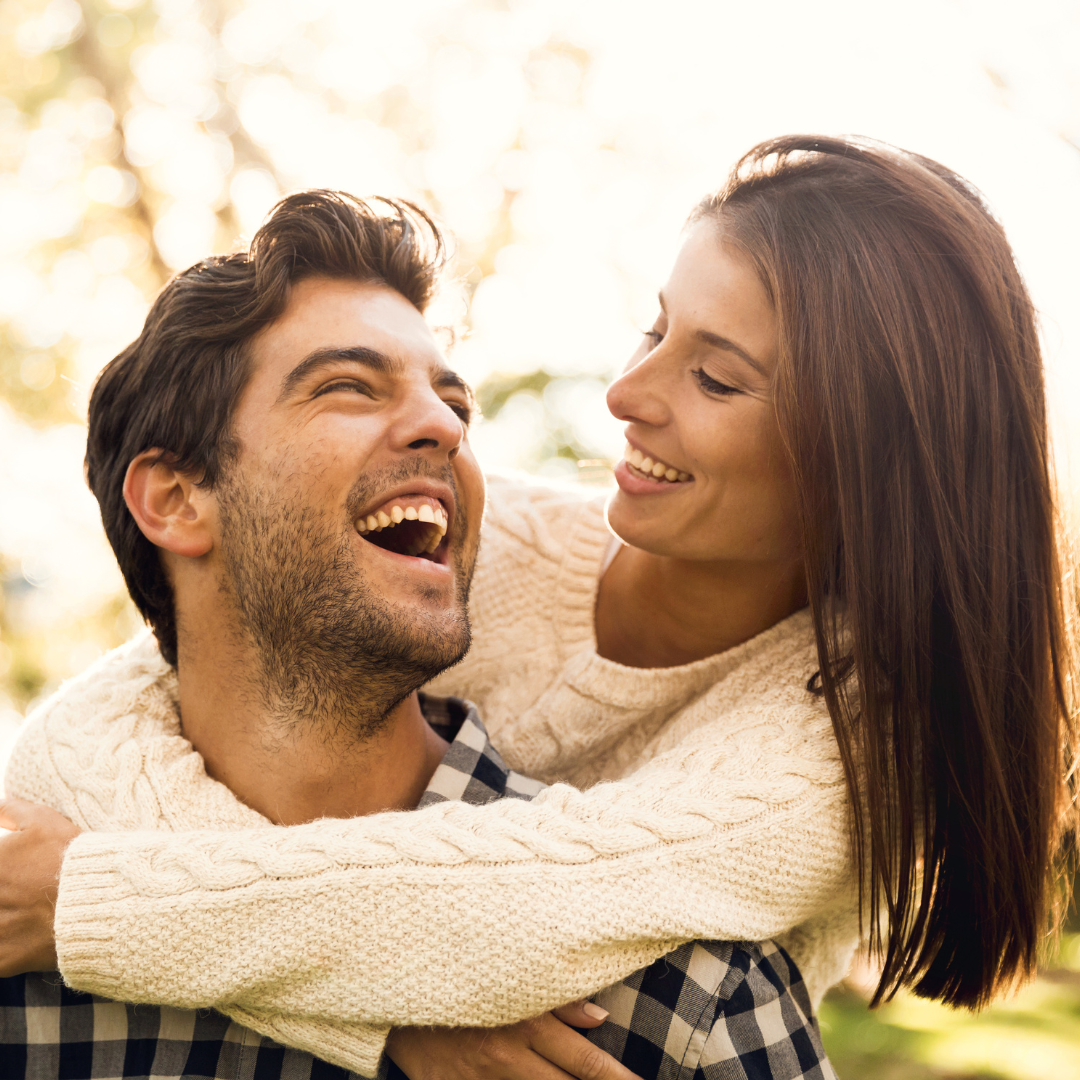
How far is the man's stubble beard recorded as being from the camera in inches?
78.9

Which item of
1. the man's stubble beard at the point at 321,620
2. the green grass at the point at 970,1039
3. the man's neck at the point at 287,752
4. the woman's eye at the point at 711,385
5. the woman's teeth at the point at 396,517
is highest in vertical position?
the woman's eye at the point at 711,385

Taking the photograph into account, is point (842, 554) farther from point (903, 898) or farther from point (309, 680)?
point (309, 680)

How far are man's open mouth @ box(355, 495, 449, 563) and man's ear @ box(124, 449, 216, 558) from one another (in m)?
0.33

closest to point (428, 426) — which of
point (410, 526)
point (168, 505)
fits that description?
point (410, 526)

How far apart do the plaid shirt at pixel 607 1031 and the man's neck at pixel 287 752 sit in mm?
112

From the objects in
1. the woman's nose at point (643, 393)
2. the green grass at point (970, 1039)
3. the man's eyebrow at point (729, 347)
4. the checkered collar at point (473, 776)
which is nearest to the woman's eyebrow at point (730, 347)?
the man's eyebrow at point (729, 347)

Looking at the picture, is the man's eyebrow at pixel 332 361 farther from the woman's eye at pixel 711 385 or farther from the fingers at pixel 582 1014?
the fingers at pixel 582 1014

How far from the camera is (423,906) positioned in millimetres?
1688

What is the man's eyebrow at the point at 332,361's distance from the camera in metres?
2.09

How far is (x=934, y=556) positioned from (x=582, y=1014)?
1047 millimetres

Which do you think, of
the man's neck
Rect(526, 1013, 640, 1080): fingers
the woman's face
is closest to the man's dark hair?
the man's neck

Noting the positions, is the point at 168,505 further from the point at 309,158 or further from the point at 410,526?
the point at 309,158

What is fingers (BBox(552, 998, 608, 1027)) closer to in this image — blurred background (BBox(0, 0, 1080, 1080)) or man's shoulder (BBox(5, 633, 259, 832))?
man's shoulder (BBox(5, 633, 259, 832))

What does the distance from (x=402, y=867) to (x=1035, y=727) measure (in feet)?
3.92
